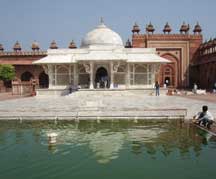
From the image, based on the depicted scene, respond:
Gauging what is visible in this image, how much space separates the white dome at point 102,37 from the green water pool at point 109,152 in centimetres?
1700

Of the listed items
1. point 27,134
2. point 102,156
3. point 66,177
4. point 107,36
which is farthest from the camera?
point 107,36

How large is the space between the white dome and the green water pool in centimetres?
1700

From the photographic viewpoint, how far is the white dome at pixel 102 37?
24344 mm

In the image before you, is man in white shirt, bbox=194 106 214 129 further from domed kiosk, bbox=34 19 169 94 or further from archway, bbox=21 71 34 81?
archway, bbox=21 71 34 81

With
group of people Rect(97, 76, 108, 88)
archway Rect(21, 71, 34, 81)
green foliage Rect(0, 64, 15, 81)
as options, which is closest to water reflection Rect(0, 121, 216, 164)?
group of people Rect(97, 76, 108, 88)

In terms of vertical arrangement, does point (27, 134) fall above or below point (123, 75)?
below

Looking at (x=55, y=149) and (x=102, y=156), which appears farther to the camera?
(x=55, y=149)

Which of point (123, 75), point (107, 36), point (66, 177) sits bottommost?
A: point (66, 177)

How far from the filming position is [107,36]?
973 inches

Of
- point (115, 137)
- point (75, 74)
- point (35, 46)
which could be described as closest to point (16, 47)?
point (35, 46)

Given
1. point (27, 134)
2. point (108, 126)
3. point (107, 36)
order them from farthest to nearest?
point (107, 36), point (108, 126), point (27, 134)

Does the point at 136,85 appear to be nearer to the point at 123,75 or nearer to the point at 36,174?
the point at 123,75

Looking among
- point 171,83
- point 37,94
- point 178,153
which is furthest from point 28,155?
point 171,83

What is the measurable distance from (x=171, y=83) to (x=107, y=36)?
33.6 feet
